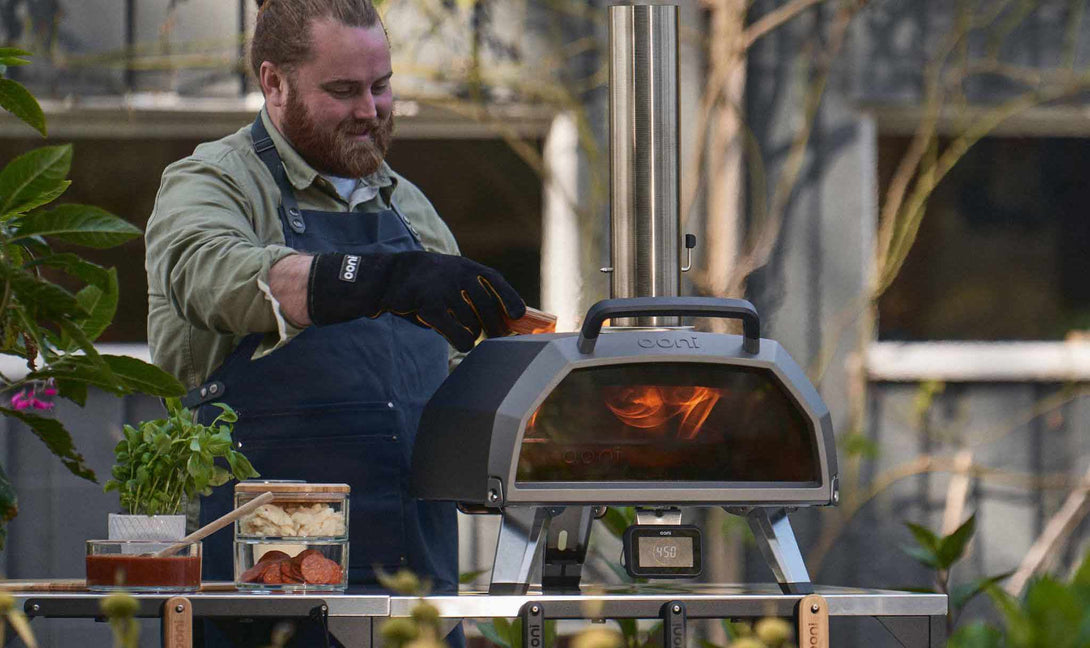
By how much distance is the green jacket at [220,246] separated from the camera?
206 cm

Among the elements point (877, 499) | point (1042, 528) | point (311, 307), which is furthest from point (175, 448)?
point (1042, 528)

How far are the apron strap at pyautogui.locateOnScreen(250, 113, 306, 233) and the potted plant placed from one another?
49 centimetres

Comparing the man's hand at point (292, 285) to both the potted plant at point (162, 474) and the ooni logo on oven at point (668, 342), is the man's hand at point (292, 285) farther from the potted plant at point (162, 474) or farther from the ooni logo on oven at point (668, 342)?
the ooni logo on oven at point (668, 342)

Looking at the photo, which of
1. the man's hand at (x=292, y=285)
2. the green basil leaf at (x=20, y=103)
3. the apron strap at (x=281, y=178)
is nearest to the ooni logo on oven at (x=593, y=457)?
the man's hand at (x=292, y=285)

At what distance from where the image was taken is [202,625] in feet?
7.56

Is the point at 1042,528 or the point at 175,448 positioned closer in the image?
the point at 175,448

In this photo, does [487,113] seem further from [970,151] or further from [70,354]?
[70,354]

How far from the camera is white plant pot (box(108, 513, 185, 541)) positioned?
1.89 metres

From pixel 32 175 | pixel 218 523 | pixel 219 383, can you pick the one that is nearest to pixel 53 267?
pixel 32 175

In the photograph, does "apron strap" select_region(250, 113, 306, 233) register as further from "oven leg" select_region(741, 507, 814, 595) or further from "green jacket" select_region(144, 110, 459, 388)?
"oven leg" select_region(741, 507, 814, 595)

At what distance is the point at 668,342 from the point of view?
202 centimetres

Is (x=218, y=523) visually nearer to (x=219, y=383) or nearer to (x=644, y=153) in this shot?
(x=219, y=383)

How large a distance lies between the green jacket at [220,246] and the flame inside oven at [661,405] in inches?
16.7

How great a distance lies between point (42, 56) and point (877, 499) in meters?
2.55
